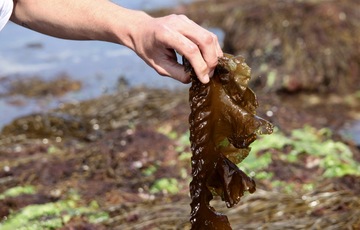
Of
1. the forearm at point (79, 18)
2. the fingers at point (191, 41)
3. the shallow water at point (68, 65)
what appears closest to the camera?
the fingers at point (191, 41)

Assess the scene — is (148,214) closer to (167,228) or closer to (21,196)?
(167,228)

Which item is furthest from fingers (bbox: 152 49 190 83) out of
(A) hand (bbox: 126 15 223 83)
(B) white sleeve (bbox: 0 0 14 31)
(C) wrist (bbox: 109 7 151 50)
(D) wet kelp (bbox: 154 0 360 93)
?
(D) wet kelp (bbox: 154 0 360 93)

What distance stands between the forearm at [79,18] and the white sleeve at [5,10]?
72 millimetres

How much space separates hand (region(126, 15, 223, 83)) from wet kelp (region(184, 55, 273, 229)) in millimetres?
90

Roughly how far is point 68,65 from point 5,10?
30.2 ft

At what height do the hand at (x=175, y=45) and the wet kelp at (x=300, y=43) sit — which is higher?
the wet kelp at (x=300, y=43)

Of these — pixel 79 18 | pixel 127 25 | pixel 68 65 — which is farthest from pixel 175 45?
pixel 68 65

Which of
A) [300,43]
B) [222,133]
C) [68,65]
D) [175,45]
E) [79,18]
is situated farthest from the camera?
[68,65]

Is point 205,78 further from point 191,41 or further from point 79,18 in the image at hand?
point 79,18

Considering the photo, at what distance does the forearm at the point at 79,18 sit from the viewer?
2568 mm

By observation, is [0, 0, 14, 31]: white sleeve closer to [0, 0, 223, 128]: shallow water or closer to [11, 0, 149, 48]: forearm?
[11, 0, 149, 48]: forearm

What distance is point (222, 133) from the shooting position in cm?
262

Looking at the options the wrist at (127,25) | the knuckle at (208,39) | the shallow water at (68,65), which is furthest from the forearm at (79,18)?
the shallow water at (68,65)

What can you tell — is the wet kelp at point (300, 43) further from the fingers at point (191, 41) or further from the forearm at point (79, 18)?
the fingers at point (191, 41)
